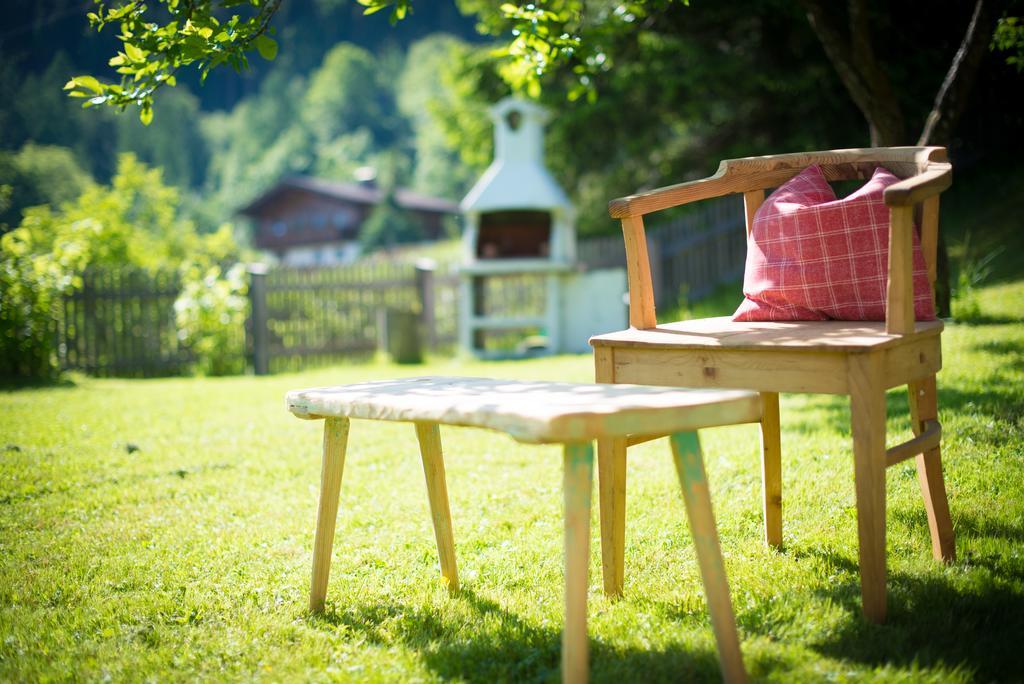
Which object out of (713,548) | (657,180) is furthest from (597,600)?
(657,180)

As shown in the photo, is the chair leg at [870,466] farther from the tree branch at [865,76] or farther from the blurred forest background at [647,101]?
the tree branch at [865,76]

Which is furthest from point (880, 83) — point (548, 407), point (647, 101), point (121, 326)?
point (121, 326)

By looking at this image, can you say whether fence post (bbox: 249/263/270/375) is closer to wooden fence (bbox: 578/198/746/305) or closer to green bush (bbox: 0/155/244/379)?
green bush (bbox: 0/155/244/379)

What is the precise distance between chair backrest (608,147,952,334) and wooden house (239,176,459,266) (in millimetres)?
38392

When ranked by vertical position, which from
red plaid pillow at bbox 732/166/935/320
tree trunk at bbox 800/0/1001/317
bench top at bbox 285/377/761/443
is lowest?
bench top at bbox 285/377/761/443

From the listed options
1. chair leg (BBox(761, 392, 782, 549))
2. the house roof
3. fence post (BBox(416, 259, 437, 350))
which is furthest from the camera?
the house roof

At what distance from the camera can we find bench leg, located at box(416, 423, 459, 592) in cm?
250

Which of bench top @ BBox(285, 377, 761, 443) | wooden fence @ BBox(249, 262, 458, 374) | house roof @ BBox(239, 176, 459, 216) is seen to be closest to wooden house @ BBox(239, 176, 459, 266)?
house roof @ BBox(239, 176, 459, 216)

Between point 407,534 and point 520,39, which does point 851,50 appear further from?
point 407,534

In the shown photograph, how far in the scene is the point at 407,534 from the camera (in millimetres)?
3195

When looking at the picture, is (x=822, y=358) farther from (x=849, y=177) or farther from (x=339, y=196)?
(x=339, y=196)

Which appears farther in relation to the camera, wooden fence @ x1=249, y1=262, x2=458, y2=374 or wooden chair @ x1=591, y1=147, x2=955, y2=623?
wooden fence @ x1=249, y1=262, x2=458, y2=374

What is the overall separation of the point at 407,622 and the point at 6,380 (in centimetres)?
800

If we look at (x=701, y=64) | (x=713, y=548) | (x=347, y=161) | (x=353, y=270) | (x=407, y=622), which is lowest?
(x=407, y=622)
